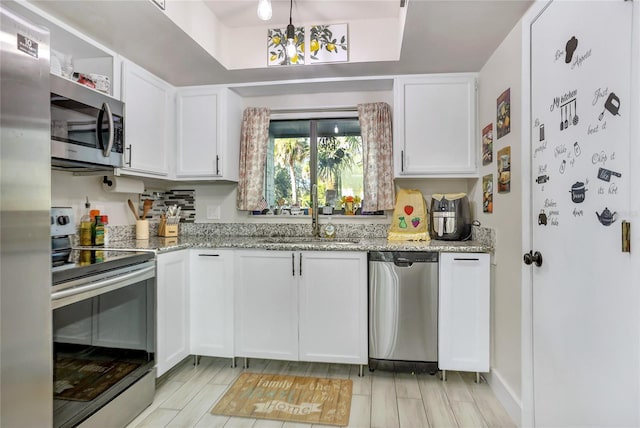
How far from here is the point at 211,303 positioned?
2471 millimetres

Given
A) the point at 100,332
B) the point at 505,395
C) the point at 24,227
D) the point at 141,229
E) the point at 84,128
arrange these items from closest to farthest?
the point at 24,227, the point at 100,332, the point at 84,128, the point at 505,395, the point at 141,229

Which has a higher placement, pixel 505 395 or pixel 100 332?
pixel 100 332

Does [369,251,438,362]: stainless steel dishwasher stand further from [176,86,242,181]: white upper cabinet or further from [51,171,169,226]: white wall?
[51,171,169,226]: white wall

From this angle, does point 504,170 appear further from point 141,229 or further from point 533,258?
point 141,229

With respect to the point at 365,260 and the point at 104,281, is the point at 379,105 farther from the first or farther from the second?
the point at 104,281

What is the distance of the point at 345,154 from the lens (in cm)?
310

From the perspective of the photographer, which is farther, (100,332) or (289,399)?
(289,399)

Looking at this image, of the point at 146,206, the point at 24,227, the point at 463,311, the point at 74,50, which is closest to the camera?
the point at 24,227

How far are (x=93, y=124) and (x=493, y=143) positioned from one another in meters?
2.54

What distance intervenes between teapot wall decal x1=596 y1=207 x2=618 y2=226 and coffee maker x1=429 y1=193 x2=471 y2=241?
4.47 ft

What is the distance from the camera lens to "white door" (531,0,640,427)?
3.51 feet

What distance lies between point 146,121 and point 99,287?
139 cm

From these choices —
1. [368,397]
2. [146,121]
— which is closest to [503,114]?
[368,397]

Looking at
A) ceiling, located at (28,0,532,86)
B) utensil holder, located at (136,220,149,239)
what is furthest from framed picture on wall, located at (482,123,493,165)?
utensil holder, located at (136,220,149,239)
